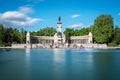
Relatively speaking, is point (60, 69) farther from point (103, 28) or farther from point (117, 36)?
point (117, 36)

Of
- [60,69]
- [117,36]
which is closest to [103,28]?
[117,36]

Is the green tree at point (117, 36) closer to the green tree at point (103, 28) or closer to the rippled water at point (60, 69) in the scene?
the green tree at point (103, 28)

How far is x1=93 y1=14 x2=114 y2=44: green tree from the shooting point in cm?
8294

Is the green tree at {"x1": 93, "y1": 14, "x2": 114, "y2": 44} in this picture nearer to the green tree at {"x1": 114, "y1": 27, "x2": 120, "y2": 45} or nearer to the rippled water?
the green tree at {"x1": 114, "y1": 27, "x2": 120, "y2": 45}

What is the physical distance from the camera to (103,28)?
275 feet

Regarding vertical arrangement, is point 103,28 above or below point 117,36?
above

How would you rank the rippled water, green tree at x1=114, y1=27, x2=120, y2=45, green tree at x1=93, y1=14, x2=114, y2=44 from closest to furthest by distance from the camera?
the rippled water, green tree at x1=93, y1=14, x2=114, y2=44, green tree at x1=114, y1=27, x2=120, y2=45

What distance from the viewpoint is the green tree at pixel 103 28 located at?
82.9m

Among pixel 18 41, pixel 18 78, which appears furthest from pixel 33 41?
pixel 18 78

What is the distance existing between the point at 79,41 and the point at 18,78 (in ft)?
275

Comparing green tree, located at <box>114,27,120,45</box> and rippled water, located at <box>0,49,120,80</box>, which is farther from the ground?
green tree, located at <box>114,27,120,45</box>

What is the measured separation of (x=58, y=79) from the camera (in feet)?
52.0

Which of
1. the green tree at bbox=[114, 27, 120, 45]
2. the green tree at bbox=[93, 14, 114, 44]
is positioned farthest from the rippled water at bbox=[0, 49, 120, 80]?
the green tree at bbox=[114, 27, 120, 45]

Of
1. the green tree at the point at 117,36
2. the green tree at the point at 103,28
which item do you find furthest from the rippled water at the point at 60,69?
the green tree at the point at 117,36
